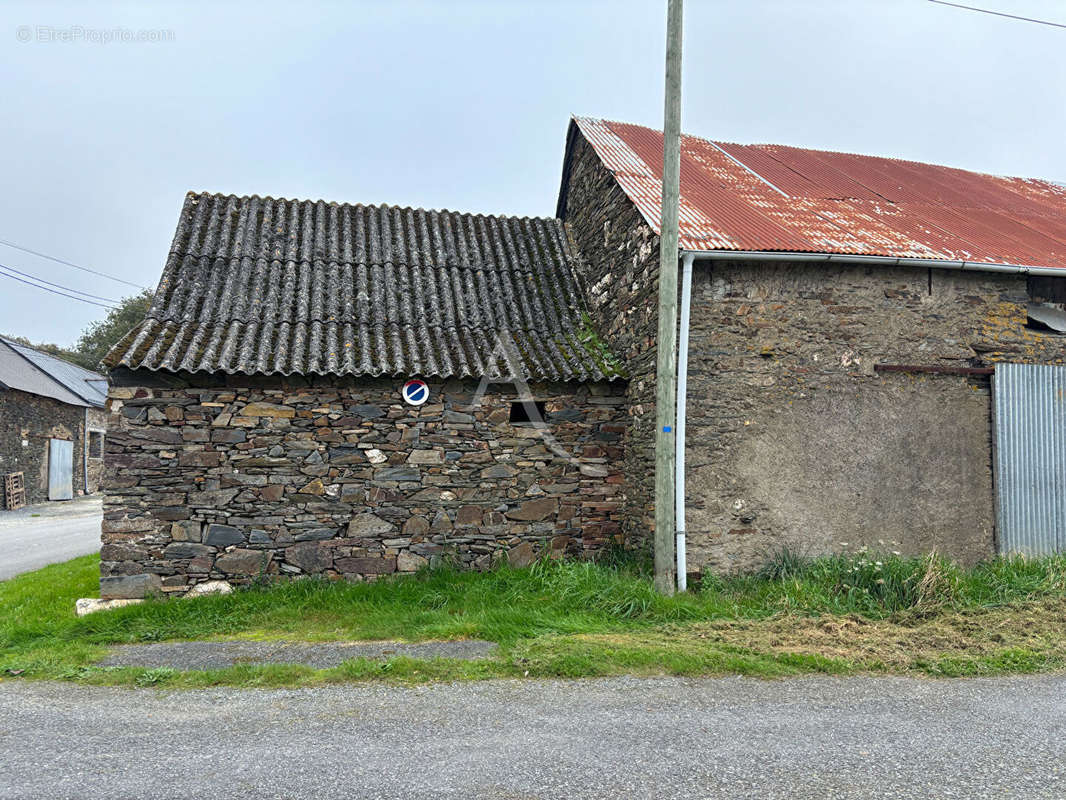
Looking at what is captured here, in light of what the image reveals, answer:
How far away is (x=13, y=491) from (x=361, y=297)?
1718cm

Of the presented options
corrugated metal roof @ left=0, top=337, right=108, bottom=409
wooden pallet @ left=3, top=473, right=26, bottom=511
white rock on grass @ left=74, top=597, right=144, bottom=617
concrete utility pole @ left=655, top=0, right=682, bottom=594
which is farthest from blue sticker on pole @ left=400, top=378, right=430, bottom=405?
wooden pallet @ left=3, top=473, right=26, bottom=511

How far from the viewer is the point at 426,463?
24.1 feet

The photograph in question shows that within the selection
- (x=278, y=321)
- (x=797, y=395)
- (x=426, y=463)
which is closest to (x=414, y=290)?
(x=278, y=321)

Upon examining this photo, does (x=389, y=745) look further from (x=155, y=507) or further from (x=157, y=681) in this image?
(x=155, y=507)

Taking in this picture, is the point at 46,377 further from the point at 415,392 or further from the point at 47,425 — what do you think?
the point at 415,392

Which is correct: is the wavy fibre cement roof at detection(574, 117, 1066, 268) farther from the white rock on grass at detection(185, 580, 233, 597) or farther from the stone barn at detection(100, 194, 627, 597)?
the white rock on grass at detection(185, 580, 233, 597)

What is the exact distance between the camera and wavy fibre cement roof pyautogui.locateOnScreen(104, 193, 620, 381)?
23.5 feet

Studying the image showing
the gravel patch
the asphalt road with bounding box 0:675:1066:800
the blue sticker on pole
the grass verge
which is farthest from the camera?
the blue sticker on pole

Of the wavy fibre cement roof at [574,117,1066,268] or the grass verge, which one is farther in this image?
the wavy fibre cement roof at [574,117,1066,268]

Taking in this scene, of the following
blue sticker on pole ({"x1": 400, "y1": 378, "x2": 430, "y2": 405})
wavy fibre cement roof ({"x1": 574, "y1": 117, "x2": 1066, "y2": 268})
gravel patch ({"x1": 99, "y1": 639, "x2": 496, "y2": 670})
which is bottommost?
gravel patch ({"x1": 99, "y1": 639, "x2": 496, "y2": 670})

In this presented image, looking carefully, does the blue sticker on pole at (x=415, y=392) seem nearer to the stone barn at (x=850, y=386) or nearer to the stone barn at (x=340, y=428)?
the stone barn at (x=340, y=428)

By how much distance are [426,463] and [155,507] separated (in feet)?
9.28

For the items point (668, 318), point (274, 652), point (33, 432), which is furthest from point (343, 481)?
point (33, 432)

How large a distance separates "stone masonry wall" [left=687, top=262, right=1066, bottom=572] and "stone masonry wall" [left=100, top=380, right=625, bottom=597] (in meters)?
1.38
